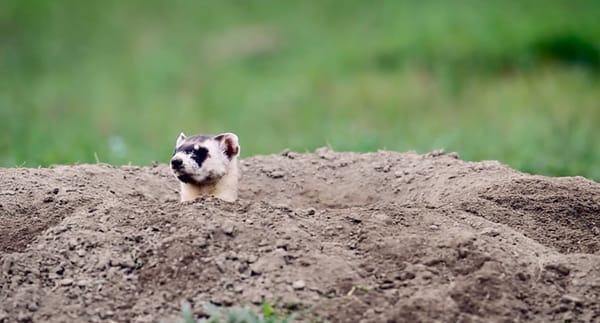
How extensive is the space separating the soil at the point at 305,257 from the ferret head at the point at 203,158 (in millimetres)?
306

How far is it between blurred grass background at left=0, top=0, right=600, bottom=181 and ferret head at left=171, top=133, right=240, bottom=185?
231cm

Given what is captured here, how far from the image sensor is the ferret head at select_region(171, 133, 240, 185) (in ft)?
18.4

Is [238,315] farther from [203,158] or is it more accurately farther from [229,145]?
[229,145]

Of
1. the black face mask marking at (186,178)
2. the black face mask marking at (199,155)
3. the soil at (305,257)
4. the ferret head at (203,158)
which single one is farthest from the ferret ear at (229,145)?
the soil at (305,257)

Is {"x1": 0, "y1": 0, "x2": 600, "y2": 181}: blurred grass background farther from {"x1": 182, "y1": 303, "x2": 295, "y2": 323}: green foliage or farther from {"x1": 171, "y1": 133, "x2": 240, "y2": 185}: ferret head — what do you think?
{"x1": 182, "y1": 303, "x2": 295, "y2": 323}: green foliage

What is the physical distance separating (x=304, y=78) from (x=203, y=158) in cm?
773

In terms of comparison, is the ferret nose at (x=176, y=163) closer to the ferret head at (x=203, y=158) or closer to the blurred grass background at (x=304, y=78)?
the ferret head at (x=203, y=158)

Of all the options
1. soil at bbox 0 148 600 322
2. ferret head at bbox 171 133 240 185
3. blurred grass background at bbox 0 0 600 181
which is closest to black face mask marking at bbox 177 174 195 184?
ferret head at bbox 171 133 240 185

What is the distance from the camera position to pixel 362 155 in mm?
6711

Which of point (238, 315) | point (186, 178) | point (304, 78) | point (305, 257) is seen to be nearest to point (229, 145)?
point (186, 178)

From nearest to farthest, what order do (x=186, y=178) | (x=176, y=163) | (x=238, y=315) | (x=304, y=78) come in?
(x=238, y=315) < (x=176, y=163) < (x=186, y=178) < (x=304, y=78)

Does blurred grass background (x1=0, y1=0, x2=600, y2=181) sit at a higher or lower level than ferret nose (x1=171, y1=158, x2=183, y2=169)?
higher

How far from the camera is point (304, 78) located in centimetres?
1339

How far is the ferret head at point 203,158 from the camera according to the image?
5.60 meters
